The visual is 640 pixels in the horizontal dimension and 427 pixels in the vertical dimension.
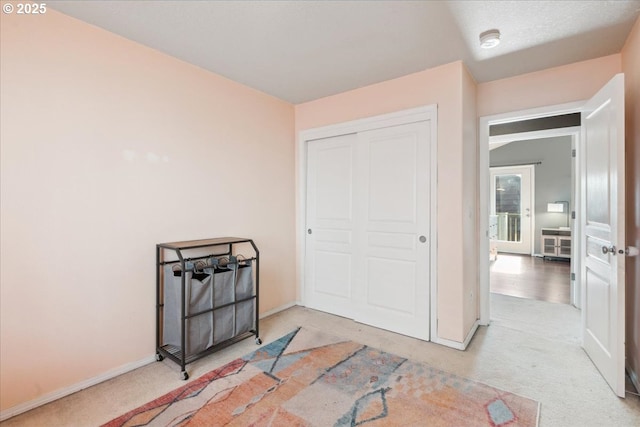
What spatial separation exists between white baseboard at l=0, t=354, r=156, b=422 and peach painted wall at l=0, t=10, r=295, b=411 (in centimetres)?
3

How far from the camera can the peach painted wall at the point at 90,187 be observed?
183 centimetres

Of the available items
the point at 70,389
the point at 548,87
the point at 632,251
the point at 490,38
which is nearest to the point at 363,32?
the point at 490,38

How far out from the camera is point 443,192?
2.74m

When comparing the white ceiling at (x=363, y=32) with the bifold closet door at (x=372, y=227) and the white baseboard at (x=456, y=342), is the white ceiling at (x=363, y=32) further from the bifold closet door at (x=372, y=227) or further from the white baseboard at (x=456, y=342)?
the white baseboard at (x=456, y=342)

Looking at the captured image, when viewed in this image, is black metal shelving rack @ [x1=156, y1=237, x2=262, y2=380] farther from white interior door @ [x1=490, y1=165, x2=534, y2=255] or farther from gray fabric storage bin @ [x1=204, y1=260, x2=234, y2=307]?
white interior door @ [x1=490, y1=165, x2=534, y2=255]

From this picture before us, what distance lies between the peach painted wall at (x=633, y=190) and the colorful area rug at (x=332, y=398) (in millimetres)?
970

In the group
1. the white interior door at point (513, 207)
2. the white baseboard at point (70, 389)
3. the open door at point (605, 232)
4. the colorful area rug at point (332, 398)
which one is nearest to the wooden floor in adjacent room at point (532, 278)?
the white interior door at point (513, 207)

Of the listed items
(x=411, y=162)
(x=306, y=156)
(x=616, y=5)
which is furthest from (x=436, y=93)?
(x=306, y=156)

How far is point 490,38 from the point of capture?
216 centimetres

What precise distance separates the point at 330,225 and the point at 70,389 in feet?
8.36

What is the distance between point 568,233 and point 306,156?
6.41 m

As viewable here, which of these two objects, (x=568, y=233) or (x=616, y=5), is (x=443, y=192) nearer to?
(x=616, y=5)

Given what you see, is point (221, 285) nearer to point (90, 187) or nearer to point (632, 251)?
point (90, 187)

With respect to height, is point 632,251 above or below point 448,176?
below
